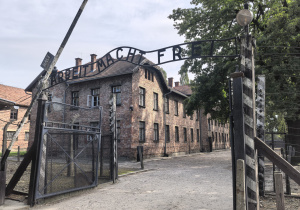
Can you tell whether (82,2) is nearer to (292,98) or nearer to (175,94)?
(292,98)

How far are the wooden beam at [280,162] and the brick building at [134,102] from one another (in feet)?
51.5

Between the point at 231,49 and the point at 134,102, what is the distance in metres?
8.53

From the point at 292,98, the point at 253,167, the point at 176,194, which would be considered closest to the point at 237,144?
the point at 253,167

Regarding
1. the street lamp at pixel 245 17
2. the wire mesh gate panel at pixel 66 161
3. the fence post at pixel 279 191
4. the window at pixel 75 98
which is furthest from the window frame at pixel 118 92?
the fence post at pixel 279 191

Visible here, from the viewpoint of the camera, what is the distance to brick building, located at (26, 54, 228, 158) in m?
20.0

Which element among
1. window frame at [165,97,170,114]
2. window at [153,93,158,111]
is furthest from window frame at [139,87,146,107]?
window frame at [165,97,170,114]

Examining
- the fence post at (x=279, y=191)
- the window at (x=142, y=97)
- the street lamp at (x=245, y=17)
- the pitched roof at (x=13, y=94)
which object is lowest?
the fence post at (x=279, y=191)

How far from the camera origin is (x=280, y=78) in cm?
1543

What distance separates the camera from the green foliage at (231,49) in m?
14.6

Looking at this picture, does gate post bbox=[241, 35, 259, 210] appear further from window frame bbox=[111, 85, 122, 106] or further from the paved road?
window frame bbox=[111, 85, 122, 106]

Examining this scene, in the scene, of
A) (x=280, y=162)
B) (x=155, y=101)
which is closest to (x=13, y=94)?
(x=155, y=101)

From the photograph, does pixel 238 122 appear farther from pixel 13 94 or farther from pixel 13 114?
pixel 13 94

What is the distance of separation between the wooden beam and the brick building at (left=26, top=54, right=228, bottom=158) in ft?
51.5

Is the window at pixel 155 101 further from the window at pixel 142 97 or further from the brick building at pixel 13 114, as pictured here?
the brick building at pixel 13 114
